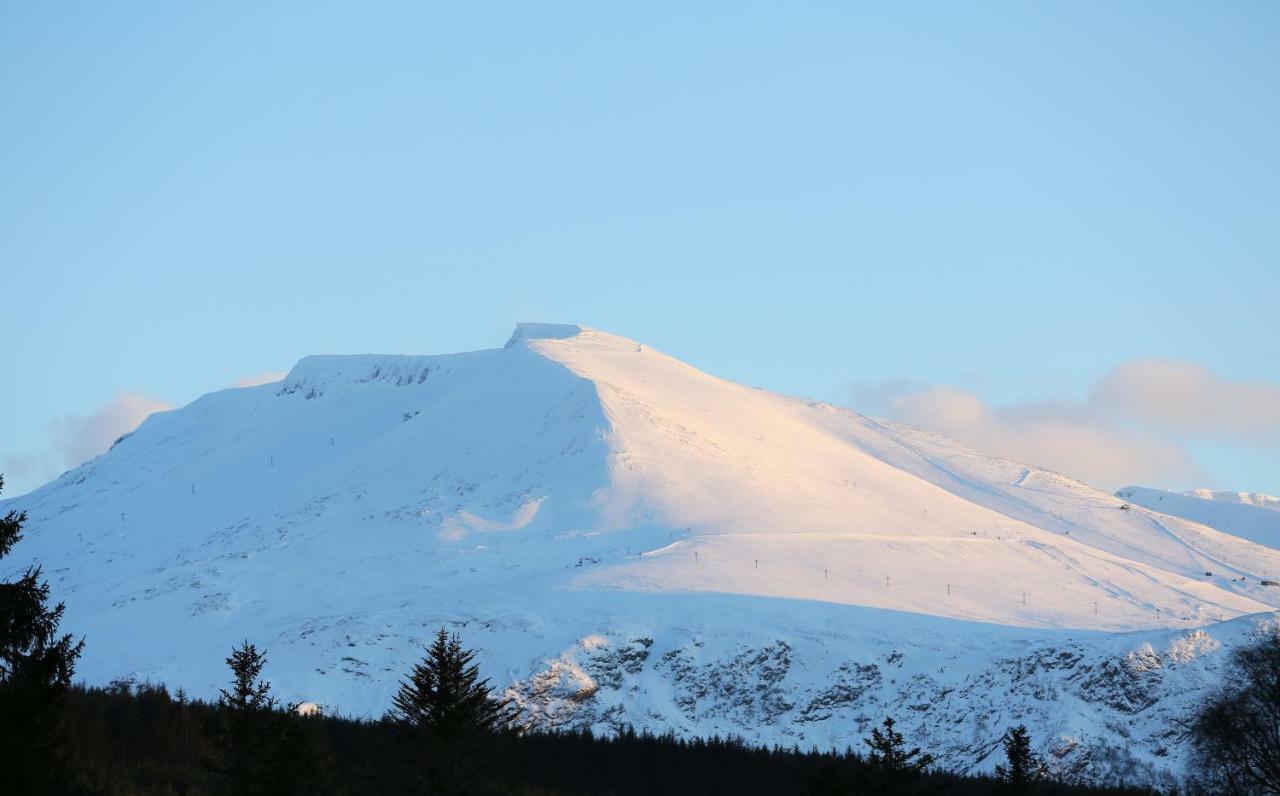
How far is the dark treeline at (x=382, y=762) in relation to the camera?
93.2 feet

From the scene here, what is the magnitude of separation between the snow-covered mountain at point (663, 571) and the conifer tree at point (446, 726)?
67740 mm

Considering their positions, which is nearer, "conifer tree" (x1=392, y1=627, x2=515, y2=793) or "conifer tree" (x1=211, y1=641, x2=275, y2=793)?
"conifer tree" (x1=211, y1=641, x2=275, y2=793)

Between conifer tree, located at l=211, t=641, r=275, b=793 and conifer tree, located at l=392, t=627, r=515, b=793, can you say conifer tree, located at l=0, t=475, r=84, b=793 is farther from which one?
conifer tree, located at l=392, t=627, r=515, b=793

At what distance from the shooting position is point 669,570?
124 metres

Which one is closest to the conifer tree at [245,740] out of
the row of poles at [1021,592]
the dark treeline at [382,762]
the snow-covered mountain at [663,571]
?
the dark treeline at [382,762]

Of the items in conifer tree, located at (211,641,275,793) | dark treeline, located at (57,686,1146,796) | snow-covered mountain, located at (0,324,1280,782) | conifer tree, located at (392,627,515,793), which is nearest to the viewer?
conifer tree, located at (211,641,275,793)

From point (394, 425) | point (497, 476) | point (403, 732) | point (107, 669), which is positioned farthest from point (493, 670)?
point (394, 425)

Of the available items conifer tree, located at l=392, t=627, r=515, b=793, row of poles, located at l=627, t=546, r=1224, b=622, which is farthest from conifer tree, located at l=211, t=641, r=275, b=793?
row of poles, located at l=627, t=546, r=1224, b=622

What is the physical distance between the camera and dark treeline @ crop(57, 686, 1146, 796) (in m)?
28.4

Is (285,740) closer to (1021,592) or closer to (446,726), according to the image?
(446,726)

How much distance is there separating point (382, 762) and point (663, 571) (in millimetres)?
90025

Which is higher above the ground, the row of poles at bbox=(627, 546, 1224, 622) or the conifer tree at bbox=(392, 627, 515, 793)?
the row of poles at bbox=(627, 546, 1224, 622)

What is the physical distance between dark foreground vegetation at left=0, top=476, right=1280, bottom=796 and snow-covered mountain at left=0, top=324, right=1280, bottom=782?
125 ft

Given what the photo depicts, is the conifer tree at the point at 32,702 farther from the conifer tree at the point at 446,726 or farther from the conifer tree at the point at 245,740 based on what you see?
the conifer tree at the point at 446,726
